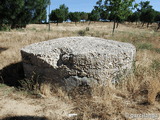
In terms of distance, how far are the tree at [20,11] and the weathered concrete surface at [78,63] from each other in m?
3.25

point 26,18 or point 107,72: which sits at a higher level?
point 26,18

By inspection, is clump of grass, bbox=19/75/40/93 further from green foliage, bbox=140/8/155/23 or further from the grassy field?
green foliage, bbox=140/8/155/23

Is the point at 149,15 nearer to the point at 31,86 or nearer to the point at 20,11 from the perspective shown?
the point at 20,11

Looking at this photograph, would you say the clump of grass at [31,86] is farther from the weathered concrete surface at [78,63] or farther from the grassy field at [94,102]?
the weathered concrete surface at [78,63]

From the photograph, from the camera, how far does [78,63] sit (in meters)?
2.97

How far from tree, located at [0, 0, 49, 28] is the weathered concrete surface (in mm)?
3249

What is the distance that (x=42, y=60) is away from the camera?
10.5ft

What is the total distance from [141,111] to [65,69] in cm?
176

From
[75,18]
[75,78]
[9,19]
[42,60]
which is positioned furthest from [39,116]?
[75,18]

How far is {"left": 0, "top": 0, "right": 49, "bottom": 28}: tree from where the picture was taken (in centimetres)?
563

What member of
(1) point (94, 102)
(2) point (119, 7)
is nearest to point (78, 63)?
(1) point (94, 102)

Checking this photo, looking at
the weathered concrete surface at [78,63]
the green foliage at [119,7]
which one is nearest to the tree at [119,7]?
the green foliage at [119,7]

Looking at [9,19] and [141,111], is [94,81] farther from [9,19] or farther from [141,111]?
[9,19]

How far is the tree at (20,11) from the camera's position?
5629 mm
